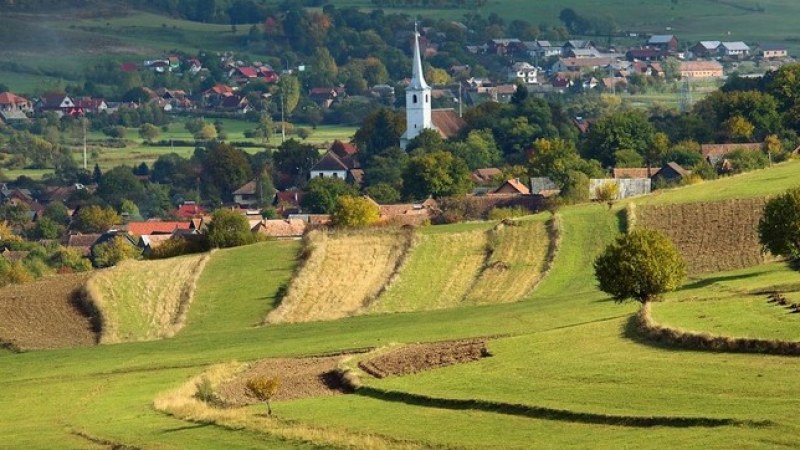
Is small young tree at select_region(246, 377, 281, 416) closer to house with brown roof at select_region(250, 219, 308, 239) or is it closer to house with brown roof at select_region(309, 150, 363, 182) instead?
house with brown roof at select_region(250, 219, 308, 239)

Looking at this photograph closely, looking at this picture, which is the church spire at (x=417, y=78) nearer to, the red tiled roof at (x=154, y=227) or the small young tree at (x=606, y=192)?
the red tiled roof at (x=154, y=227)

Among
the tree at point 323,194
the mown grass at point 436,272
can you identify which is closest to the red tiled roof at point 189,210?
the tree at point 323,194

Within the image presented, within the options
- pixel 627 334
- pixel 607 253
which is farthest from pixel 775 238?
pixel 627 334

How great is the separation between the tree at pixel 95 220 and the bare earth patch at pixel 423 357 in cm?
8846

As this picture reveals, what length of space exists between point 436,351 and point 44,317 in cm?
2301

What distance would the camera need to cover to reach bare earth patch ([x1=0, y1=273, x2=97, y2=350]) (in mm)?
73125

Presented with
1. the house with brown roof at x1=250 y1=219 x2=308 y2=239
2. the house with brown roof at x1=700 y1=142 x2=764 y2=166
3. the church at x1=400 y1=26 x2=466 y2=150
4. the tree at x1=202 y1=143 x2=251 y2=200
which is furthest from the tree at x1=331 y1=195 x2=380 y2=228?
the church at x1=400 y1=26 x2=466 y2=150

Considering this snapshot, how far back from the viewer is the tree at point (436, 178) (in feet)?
448

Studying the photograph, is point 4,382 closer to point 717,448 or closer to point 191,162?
point 717,448

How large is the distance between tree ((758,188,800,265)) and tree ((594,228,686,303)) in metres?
5.76

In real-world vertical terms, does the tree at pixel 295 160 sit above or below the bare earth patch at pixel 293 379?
below

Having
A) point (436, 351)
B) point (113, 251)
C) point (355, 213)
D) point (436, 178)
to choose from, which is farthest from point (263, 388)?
point (436, 178)

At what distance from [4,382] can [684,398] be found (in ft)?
83.5

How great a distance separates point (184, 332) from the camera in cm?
7412
